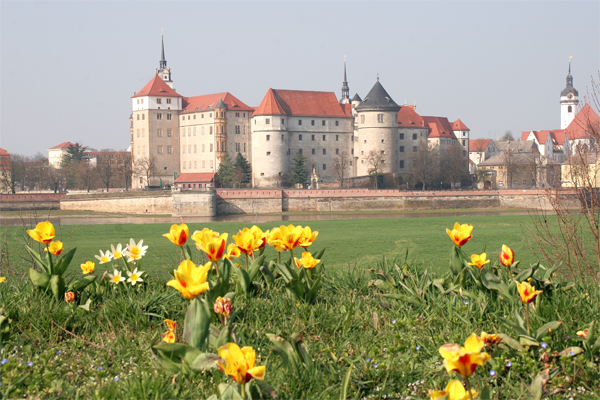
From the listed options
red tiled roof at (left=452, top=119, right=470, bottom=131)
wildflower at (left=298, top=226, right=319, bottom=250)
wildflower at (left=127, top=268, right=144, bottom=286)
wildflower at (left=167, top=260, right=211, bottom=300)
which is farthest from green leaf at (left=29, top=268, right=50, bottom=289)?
red tiled roof at (left=452, top=119, right=470, bottom=131)

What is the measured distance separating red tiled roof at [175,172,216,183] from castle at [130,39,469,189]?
291mm

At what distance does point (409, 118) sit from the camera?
3406 inches

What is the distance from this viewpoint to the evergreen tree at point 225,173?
7656 centimetres

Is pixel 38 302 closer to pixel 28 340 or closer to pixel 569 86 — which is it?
pixel 28 340

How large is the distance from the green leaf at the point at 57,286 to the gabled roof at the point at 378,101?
75408mm

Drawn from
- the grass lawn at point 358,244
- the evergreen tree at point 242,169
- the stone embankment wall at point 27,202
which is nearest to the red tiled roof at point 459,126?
the evergreen tree at point 242,169

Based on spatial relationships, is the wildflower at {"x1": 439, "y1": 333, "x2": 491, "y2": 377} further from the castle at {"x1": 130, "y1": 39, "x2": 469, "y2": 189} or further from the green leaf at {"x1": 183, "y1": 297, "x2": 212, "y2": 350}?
the castle at {"x1": 130, "y1": 39, "x2": 469, "y2": 189}

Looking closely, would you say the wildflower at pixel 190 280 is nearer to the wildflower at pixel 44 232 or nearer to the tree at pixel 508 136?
the wildflower at pixel 44 232

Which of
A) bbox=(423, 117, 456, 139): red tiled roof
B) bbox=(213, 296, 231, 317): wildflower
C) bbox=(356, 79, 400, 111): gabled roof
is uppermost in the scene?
bbox=(356, 79, 400, 111): gabled roof

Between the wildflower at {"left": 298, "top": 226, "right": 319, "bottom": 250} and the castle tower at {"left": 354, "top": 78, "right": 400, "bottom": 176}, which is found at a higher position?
the castle tower at {"left": 354, "top": 78, "right": 400, "bottom": 176}

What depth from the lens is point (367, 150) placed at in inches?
3127

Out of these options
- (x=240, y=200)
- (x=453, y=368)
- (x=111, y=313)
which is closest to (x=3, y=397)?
(x=111, y=313)

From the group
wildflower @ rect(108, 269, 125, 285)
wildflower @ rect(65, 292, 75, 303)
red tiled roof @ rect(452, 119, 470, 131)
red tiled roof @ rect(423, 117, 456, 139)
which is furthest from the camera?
red tiled roof @ rect(452, 119, 470, 131)

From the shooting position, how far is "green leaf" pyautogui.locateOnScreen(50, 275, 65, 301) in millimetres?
4863
